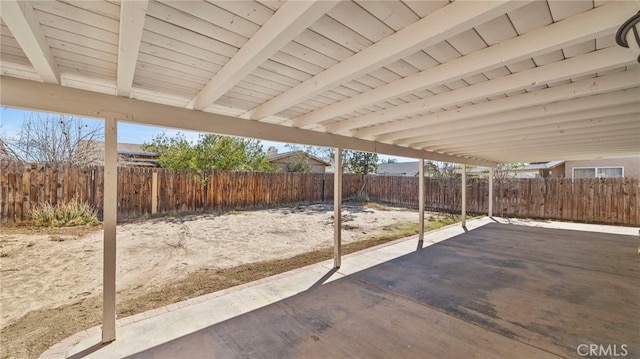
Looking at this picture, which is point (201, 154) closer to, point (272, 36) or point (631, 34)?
point (272, 36)

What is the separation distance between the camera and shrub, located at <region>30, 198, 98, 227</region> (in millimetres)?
6398

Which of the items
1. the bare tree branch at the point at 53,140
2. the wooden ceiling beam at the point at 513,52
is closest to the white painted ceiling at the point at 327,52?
the wooden ceiling beam at the point at 513,52

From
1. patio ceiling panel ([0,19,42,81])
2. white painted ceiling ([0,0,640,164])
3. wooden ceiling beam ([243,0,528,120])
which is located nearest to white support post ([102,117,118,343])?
white painted ceiling ([0,0,640,164])

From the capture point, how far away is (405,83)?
7.39ft

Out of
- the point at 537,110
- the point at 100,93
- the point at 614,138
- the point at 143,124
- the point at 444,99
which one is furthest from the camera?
the point at 614,138

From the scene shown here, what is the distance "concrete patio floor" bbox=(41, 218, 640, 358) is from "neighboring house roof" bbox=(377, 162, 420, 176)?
22786mm

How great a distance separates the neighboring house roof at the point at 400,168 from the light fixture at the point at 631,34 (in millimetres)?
26243

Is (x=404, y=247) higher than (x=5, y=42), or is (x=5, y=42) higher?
(x=5, y=42)

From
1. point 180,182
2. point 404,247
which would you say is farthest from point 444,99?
point 180,182

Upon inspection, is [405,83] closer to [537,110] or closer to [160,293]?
[537,110]

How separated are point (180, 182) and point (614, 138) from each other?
11.2 meters

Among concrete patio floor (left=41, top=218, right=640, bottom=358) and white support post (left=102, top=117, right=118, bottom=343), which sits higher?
white support post (left=102, top=117, right=118, bottom=343)

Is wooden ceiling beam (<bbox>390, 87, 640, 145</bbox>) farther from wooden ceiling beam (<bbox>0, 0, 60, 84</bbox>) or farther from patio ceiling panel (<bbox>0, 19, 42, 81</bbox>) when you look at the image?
patio ceiling panel (<bbox>0, 19, 42, 81</bbox>)

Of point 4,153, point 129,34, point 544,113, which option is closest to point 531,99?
point 544,113
